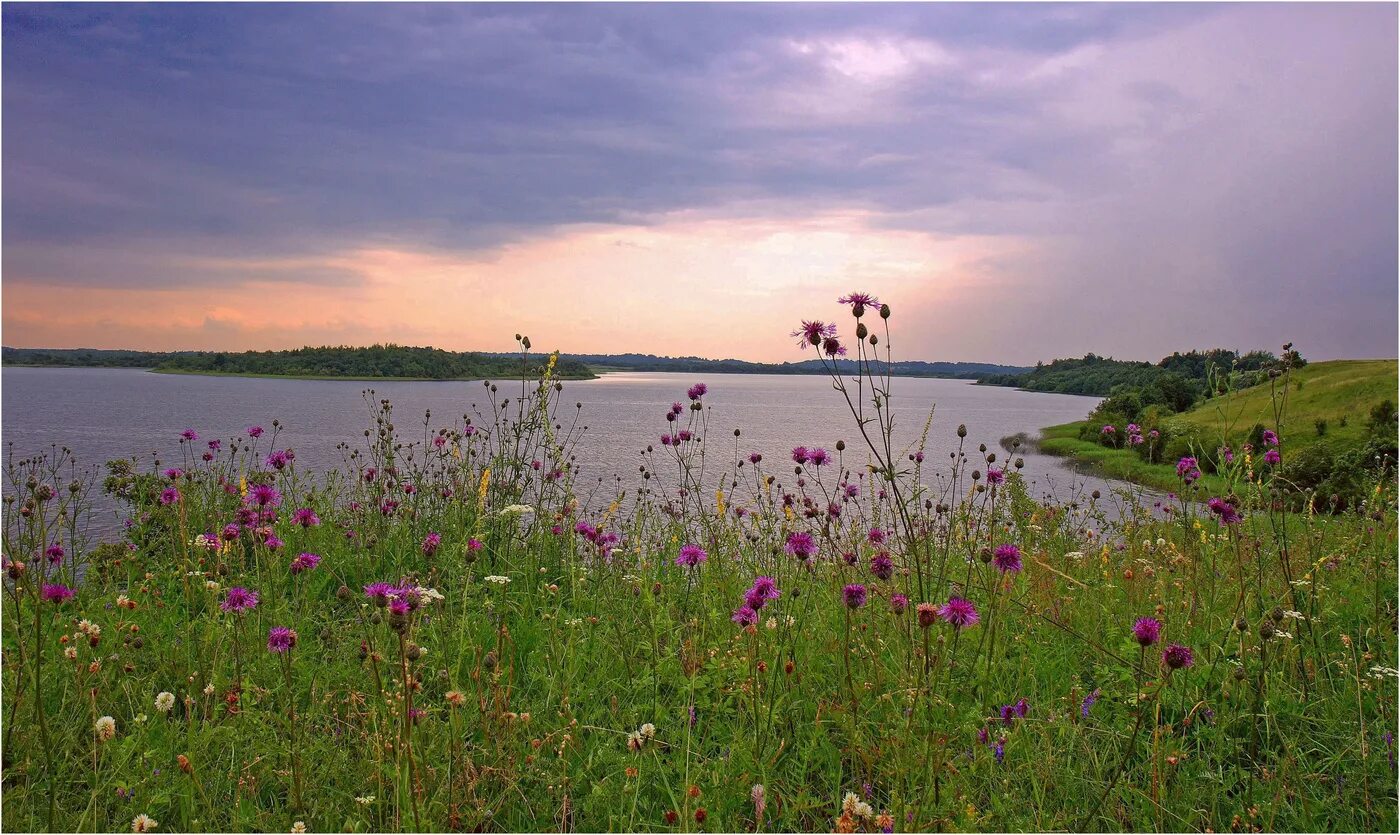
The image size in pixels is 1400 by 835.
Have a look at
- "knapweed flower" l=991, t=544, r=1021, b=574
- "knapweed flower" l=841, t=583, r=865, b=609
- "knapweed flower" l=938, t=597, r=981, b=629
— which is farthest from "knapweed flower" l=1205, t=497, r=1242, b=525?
"knapweed flower" l=841, t=583, r=865, b=609

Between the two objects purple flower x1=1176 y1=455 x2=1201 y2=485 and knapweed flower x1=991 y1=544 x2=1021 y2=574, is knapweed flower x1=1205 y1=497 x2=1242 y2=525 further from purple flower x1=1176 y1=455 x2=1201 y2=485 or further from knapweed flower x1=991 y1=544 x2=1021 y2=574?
knapweed flower x1=991 y1=544 x2=1021 y2=574

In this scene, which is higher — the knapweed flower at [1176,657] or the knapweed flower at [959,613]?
the knapweed flower at [959,613]

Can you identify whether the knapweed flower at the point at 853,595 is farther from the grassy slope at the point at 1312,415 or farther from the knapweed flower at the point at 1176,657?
the grassy slope at the point at 1312,415

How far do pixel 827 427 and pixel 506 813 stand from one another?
2500 centimetres

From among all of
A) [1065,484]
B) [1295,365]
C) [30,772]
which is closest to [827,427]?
[1065,484]

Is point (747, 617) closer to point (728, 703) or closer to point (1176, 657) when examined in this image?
point (728, 703)

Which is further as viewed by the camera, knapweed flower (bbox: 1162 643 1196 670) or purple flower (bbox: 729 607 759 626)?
purple flower (bbox: 729 607 759 626)

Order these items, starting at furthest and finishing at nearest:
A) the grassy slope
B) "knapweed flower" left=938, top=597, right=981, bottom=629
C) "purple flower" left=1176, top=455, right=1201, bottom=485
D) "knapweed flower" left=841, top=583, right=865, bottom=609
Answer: the grassy slope → "purple flower" left=1176, top=455, right=1201, bottom=485 → "knapweed flower" left=841, top=583, right=865, bottom=609 → "knapweed flower" left=938, top=597, right=981, bottom=629

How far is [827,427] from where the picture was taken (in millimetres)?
26750

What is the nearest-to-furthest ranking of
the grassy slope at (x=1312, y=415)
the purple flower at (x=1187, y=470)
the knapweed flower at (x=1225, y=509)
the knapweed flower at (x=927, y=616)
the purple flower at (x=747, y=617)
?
the knapweed flower at (x=927, y=616)
the purple flower at (x=747, y=617)
the knapweed flower at (x=1225, y=509)
the purple flower at (x=1187, y=470)
the grassy slope at (x=1312, y=415)

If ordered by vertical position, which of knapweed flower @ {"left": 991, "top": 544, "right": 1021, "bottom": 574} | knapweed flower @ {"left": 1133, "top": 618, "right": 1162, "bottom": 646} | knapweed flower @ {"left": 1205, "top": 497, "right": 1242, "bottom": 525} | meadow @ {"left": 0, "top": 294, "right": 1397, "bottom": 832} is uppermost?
knapweed flower @ {"left": 1205, "top": 497, "right": 1242, "bottom": 525}

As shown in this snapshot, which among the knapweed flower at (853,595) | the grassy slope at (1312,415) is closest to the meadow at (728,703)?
the knapweed flower at (853,595)

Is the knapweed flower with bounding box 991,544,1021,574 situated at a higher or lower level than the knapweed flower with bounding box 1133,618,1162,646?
higher

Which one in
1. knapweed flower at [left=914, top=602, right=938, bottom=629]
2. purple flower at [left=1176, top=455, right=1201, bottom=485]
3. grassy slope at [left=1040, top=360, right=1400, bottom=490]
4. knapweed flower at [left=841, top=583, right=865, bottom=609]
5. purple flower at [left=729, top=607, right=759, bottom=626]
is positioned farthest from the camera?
grassy slope at [left=1040, top=360, right=1400, bottom=490]
